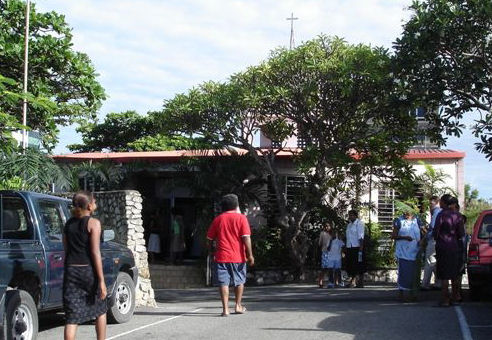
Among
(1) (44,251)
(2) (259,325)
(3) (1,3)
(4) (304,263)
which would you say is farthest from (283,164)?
(1) (44,251)

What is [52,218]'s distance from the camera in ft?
29.3

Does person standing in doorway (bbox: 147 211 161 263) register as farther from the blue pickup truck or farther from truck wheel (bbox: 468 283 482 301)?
truck wheel (bbox: 468 283 482 301)

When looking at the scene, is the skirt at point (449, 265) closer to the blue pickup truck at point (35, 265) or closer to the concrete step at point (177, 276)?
the blue pickup truck at point (35, 265)

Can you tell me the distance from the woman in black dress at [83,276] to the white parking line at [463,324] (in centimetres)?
Answer: 434

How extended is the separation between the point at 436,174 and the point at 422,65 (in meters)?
6.19

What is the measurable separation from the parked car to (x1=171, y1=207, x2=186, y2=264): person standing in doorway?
938 cm

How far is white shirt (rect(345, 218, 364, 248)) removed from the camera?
49.3 feet

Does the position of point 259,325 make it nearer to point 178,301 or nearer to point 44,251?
point 44,251

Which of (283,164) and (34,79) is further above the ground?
(34,79)

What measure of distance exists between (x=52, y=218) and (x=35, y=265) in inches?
41.4

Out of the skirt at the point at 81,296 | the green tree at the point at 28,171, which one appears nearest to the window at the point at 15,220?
the skirt at the point at 81,296

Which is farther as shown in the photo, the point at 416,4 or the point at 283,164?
the point at 283,164

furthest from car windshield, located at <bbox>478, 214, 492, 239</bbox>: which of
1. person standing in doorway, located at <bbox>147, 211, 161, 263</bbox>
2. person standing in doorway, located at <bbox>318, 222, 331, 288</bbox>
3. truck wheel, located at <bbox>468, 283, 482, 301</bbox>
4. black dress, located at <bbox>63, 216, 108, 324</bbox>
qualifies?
person standing in doorway, located at <bbox>147, 211, 161, 263</bbox>

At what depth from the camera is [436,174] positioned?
1839 centimetres
